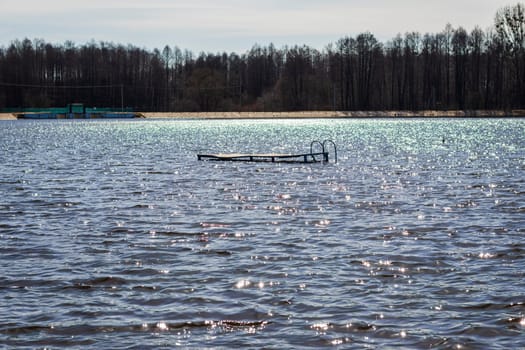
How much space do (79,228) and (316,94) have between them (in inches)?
6764

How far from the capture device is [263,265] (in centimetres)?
1562

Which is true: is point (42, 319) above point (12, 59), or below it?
below

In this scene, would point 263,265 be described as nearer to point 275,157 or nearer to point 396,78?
point 275,157

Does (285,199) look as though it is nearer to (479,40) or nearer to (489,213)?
(489,213)

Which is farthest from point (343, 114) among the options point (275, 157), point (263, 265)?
point (263, 265)

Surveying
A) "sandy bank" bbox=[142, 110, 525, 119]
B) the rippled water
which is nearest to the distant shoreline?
"sandy bank" bbox=[142, 110, 525, 119]

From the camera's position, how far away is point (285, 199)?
2723cm

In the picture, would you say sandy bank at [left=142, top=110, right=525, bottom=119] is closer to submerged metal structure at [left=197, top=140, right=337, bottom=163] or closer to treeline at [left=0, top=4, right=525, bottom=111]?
treeline at [left=0, top=4, right=525, bottom=111]

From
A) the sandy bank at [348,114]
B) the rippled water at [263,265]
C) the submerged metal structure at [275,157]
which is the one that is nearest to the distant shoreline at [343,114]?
the sandy bank at [348,114]

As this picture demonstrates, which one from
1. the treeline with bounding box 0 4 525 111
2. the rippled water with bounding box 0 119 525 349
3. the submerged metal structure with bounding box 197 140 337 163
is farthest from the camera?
the treeline with bounding box 0 4 525 111

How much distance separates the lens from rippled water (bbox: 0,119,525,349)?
11.4 m

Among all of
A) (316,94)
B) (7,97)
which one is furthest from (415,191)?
(7,97)

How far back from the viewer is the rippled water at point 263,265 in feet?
37.6

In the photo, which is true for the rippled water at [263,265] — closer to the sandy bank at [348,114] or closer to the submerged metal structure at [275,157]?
the submerged metal structure at [275,157]
